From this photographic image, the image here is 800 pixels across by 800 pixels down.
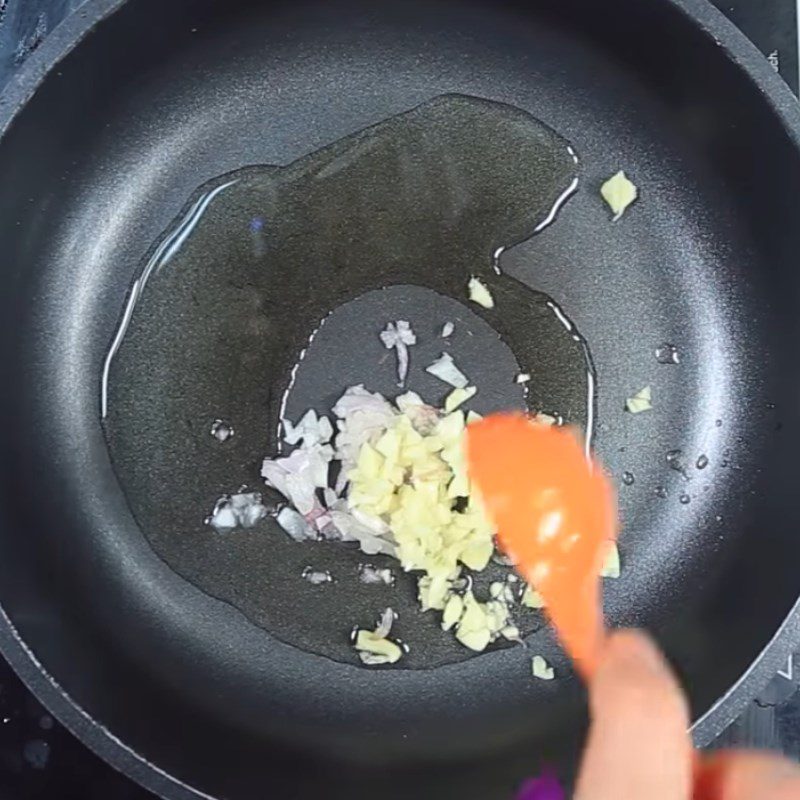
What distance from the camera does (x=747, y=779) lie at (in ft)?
2.70

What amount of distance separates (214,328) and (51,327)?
20cm

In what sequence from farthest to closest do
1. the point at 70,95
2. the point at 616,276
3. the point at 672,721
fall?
the point at 616,276 < the point at 70,95 < the point at 672,721

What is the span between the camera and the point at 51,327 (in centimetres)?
113

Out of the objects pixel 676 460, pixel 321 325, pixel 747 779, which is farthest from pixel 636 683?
pixel 321 325

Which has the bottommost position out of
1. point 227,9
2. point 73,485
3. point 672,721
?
point 672,721

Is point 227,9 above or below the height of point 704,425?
above

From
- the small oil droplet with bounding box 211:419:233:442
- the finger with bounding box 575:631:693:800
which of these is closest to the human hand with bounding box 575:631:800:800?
the finger with bounding box 575:631:693:800

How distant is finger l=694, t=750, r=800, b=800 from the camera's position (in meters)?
0.80

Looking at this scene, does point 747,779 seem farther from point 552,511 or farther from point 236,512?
point 236,512

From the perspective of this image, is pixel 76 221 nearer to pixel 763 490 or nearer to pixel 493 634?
pixel 493 634

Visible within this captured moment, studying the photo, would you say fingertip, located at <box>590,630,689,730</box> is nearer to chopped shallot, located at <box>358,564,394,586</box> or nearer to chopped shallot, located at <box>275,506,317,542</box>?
chopped shallot, located at <box>358,564,394,586</box>

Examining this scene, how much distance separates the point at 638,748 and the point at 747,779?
129mm

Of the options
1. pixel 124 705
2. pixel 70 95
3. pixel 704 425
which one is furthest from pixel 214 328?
pixel 704 425

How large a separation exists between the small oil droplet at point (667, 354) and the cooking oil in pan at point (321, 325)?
93mm
